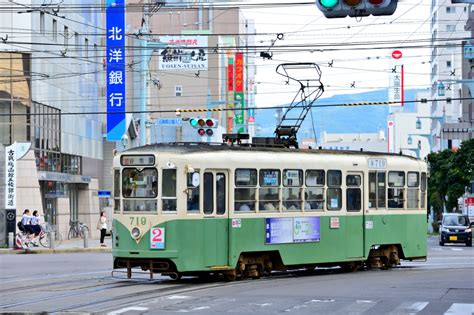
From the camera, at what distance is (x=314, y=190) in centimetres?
2362

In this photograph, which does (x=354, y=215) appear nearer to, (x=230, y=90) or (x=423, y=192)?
(x=423, y=192)

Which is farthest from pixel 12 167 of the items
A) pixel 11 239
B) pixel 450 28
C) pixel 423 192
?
pixel 450 28

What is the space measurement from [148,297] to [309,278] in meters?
5.93

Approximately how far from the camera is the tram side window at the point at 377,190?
25078 mm

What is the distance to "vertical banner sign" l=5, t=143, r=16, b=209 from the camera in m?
42.4

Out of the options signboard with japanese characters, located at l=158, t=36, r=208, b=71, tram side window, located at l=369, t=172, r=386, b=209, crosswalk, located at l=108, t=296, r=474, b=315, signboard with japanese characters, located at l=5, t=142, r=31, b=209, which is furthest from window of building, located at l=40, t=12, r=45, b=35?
crosswalk, located at l=108, t=296, r=474, b=315

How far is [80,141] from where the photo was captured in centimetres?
5531

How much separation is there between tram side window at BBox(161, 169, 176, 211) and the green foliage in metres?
47.5

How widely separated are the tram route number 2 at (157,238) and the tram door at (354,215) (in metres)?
5.48

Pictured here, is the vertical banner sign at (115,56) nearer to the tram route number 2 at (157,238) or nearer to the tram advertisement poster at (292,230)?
the tram advertisement poster at (292,230)

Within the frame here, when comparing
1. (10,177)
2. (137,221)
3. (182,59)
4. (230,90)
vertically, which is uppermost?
(230,90)

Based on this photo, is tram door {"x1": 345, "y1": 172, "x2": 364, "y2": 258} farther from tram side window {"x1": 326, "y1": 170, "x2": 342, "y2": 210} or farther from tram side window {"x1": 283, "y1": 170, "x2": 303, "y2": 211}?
tram side window {"x1": 283, "y1": 170, "x2": 303, "y2": 211}

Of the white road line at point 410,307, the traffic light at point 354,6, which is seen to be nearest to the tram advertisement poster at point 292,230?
the white road line at point 410,307

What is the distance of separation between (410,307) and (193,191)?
6.33 metres
